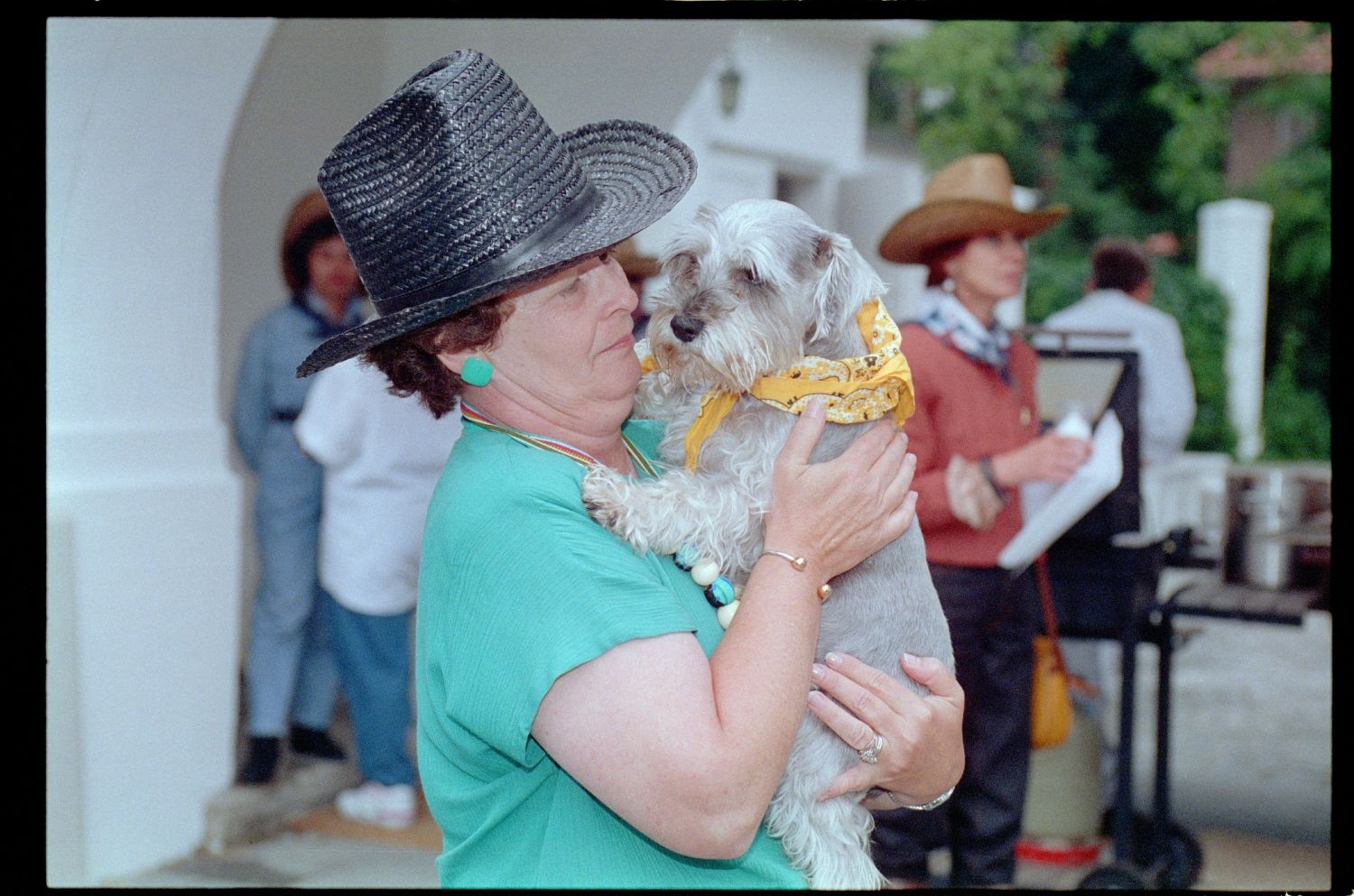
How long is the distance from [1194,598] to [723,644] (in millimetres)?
3934

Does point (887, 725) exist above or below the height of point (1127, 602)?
above

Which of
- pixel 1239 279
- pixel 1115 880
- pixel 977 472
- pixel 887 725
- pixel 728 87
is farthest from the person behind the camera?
pixel 1239 279

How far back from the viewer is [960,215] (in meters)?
4.49

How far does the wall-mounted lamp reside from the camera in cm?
898

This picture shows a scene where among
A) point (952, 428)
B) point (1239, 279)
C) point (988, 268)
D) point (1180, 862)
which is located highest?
point (1239, 279)

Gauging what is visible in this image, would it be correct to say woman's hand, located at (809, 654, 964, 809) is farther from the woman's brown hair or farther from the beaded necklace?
the woman's brown hair

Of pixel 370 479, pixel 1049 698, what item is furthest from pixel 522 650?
pixel 370 479

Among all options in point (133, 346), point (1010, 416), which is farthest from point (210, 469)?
point (1010, 416)

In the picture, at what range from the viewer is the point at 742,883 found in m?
1.73

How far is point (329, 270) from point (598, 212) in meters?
4.33

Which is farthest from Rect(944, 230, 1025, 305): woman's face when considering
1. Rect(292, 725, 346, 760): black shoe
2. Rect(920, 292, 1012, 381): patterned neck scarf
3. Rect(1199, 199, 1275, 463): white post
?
Rect(1199, 199, 1275, 463): white post

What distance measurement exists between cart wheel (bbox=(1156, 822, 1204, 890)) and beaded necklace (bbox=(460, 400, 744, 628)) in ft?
12.6

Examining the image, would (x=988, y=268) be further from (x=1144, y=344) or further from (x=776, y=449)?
(x=1144, y=344)

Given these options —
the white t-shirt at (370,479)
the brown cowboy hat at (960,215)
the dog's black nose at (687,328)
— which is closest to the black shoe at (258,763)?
the white t-shirt at (370,479)
